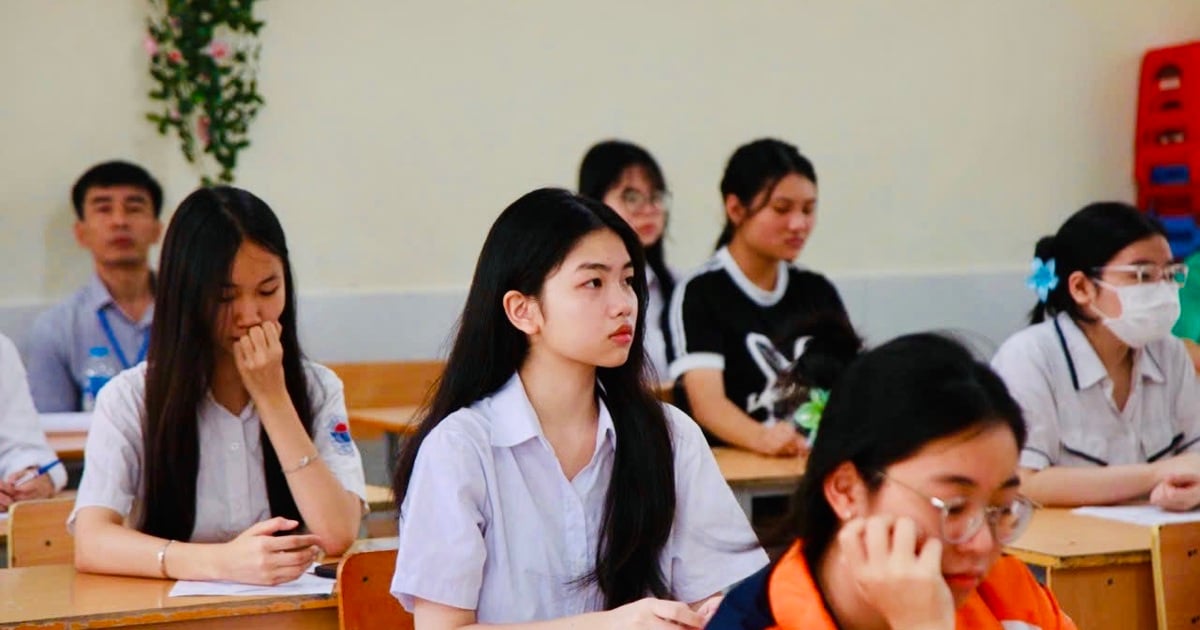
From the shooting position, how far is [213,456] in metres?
2.64

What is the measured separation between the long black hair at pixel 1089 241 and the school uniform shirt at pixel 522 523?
1.41 m

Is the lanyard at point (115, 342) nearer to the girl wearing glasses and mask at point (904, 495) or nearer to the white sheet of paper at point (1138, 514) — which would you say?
the white sheet of paper at point (1138, 514)

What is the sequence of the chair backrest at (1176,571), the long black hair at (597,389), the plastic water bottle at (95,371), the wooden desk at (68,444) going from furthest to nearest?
the plastic water bottle at (95,371)
the wooden desk at (68,444)
the chair backrest at (1176,571)
the long black hair at (597,389)

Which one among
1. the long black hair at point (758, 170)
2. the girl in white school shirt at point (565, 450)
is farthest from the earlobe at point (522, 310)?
the long black hair at point (758, 170)

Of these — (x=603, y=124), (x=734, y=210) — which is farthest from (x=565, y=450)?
(x=603, y=124)

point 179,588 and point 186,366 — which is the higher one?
point 186,366

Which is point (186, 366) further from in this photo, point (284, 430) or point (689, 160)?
point (689, 160)

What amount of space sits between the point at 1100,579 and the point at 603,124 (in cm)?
329

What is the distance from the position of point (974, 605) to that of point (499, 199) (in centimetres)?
400

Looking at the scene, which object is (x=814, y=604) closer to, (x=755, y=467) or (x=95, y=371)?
(x=755, y=467)

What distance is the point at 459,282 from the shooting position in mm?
5391

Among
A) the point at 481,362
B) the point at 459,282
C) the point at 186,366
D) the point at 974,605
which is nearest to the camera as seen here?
the point at 974,605

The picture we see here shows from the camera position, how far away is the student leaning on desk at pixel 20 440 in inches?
131

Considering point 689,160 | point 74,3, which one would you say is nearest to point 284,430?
point 74,3
